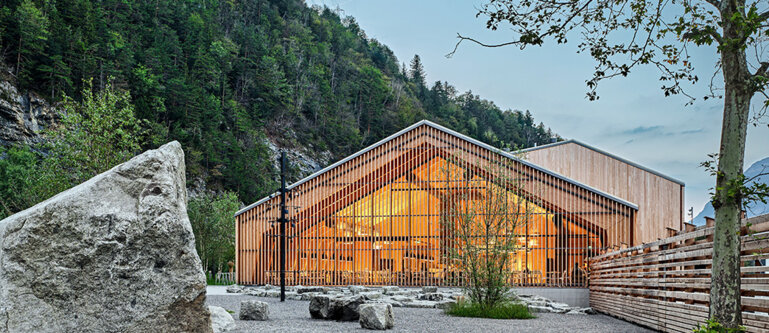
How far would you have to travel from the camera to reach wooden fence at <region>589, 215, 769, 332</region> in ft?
22.5

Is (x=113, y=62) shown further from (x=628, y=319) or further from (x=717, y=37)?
(x=717, y=37)

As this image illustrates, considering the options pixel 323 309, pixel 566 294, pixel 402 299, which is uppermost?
pixel 323 309

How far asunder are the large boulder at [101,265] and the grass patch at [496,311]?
967cm

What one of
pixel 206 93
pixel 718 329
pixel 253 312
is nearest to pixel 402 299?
pixel 253 312

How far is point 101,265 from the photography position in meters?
5.98

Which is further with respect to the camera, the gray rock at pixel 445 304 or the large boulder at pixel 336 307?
the gray rock at pixel 445 304

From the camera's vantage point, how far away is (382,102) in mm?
99000

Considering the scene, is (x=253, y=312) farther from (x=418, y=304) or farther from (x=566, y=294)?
(x=566, y=294)

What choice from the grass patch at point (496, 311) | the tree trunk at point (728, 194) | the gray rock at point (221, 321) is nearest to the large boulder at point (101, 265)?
the gray rock at point (221, 321)

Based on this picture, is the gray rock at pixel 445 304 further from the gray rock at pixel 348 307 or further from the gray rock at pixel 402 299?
the gray rock at pixel 348 307

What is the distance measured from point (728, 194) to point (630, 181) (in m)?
25.0

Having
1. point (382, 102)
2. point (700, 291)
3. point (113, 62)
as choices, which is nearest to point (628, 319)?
point (700, 291)

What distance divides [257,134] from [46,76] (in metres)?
27.5

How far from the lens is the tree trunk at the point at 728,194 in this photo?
18.9ft
